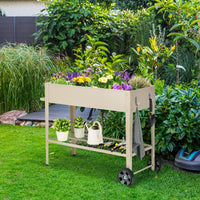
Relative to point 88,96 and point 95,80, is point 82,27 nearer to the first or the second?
point 95,80

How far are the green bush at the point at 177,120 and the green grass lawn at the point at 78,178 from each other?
0.29m

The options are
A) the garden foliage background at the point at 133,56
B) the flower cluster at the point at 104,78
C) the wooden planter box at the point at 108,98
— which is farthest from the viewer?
the garden foliage background at the point at 133,56

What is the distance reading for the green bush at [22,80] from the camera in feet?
20.9

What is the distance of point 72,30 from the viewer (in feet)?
26.2

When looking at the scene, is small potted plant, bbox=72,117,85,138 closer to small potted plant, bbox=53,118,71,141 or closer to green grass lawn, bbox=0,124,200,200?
small potted plant, bbox=53,118,71,141

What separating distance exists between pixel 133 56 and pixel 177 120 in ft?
10.8

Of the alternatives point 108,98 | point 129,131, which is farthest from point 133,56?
point 129,131

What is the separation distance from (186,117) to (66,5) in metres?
5.15

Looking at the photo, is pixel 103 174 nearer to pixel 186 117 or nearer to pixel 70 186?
pixel 70 186

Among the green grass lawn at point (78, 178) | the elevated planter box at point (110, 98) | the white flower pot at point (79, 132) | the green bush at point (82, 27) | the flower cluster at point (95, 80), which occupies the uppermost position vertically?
the green bush at point (82, 27)

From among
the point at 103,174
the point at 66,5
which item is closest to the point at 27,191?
the point at 103,174

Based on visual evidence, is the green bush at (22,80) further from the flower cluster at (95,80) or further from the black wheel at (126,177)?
the black wheel at (126,177)

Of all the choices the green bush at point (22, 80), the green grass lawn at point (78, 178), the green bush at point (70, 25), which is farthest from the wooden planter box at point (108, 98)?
the green bush at point (70, 25)

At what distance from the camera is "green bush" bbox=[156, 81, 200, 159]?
3961mm
